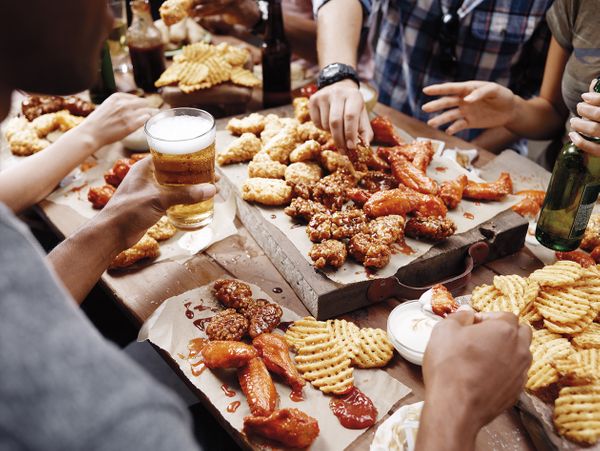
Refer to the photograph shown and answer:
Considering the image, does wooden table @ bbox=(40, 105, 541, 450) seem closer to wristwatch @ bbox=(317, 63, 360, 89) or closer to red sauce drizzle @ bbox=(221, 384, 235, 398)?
red sauce drizzle @ bbox=(221, 384, 235, 398)

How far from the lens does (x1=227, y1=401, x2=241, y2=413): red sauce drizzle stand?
166cm

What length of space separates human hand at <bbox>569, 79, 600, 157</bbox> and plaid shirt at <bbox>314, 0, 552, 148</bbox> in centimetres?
161

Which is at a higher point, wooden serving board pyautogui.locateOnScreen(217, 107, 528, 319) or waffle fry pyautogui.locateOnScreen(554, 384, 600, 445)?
waffle fry pyautogui.locateOnScreen(554, 384, 600, 445)

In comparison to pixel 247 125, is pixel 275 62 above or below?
above

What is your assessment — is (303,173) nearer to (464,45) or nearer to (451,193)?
(451,193)

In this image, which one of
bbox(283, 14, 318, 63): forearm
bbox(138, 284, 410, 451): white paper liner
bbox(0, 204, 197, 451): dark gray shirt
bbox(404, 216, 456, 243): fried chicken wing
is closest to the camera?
bbox(0, 204, 197, 451): dark gray shirt

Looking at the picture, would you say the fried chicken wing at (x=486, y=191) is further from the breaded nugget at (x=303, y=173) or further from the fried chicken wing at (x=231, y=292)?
the fried chicken wing at (x=231, y=292)

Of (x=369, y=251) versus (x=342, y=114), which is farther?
(x=342, y=114)

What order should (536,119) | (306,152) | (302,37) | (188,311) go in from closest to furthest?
(188,311) < (306,152) < (536,119) < (302,37)

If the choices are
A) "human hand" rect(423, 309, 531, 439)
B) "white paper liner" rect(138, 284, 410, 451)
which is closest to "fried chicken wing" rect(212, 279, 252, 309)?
"white paper liner" rect(138, 284, 410, 451)

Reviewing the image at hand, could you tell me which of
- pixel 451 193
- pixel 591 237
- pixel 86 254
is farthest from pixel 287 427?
pixel 591 237

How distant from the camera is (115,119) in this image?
2773mm

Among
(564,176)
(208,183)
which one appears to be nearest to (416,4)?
(564,176)

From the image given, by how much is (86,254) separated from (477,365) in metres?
1.39
